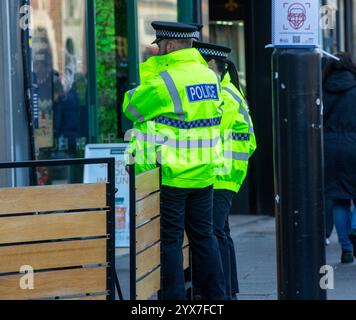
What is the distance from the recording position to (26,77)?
338 inches

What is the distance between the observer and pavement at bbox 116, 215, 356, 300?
8086 millimetres

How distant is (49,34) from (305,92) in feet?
14.4

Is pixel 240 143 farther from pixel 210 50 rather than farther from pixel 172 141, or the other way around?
pixel 172 141

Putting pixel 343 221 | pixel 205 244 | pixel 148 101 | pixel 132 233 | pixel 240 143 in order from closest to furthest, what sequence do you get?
pixel 132 233
pixel 148 101
pixel 205 244
pixel 240 143
pixel 343 221

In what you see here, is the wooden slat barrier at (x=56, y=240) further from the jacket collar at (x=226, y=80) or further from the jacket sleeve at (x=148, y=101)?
the jacket collar at (x=226, y=80)

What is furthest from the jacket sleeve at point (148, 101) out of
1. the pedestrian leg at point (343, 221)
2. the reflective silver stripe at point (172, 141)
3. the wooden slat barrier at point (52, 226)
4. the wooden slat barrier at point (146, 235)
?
the pedestrian leg at point (343, 221)

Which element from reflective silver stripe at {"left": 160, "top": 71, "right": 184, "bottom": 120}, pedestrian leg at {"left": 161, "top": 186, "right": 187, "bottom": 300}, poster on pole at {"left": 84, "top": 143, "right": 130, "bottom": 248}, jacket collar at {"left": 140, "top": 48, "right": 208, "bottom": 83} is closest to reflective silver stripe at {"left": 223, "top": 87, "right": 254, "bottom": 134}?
jacket collar at {"left": 140, "top": 48, "right": 208, "bottom": 83}

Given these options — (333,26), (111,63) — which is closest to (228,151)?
(111,63)

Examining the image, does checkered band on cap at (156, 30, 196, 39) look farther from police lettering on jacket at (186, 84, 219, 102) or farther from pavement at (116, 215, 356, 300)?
pavement at (116, 215, 356, 300)

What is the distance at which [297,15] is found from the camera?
5.59m

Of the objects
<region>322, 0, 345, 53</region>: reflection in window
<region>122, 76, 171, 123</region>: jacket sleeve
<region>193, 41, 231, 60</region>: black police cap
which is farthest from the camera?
<region>322, 0, 345, 53</region>: reflection in window

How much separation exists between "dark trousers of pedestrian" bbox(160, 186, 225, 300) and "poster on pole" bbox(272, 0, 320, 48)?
1486 millimetres

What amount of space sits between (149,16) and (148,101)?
524 cm

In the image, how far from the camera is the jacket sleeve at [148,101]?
650cm
